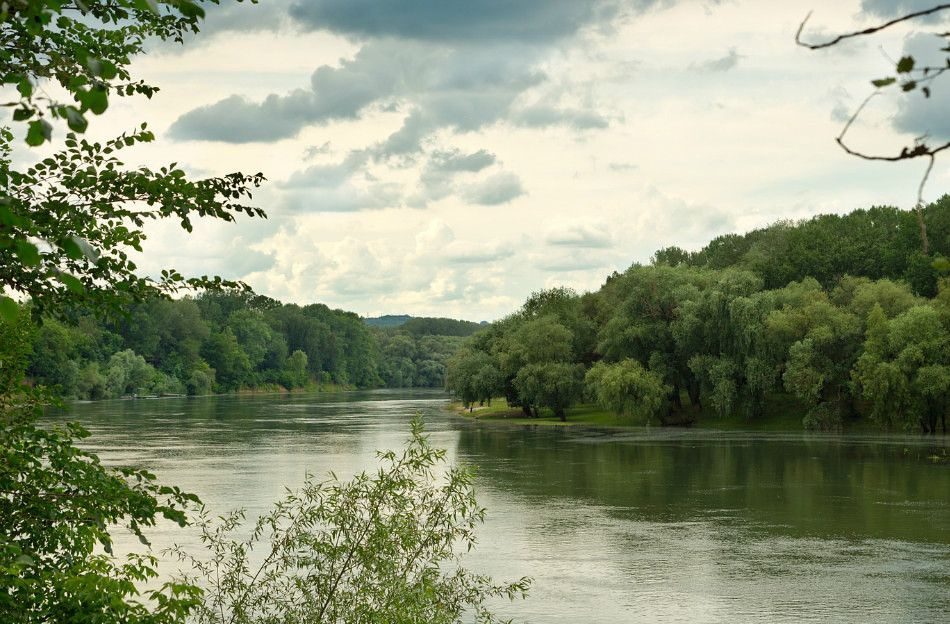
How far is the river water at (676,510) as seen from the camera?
21.7 metres

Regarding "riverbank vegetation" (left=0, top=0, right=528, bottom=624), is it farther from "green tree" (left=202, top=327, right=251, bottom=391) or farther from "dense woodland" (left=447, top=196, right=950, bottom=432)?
"green tree" (left=202, top=327, right=251, bottom=391)

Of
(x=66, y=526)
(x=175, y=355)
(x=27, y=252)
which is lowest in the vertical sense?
(x=66, y=526)

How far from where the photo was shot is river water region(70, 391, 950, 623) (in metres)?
21.7

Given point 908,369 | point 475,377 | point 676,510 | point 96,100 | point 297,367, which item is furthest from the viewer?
point 297,367

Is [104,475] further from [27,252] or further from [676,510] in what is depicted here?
[676,510]

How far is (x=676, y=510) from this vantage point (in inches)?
1324

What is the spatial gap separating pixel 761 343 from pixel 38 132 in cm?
6553

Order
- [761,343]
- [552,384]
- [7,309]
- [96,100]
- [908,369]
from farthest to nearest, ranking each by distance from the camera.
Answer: [552,384], [761,343], [908,369], [96,100], [7,309]

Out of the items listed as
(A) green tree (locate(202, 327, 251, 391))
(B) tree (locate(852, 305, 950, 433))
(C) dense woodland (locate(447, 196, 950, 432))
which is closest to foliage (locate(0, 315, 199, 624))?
(B) tree (locate(852, 305, 950, 433))

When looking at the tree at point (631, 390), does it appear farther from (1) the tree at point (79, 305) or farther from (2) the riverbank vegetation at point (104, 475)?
(1) the tree at point (79, 305)

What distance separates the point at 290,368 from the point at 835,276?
414 feet

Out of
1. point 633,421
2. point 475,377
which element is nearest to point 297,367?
point 475,377

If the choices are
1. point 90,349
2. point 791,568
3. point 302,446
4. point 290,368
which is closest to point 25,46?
point 791,568

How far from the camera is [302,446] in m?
56.3
